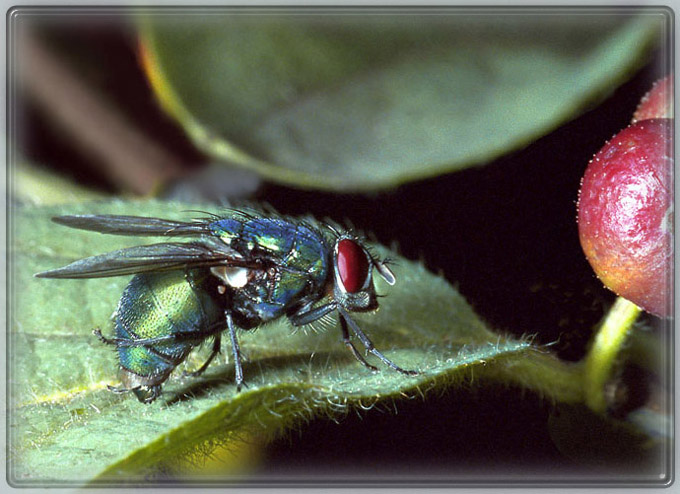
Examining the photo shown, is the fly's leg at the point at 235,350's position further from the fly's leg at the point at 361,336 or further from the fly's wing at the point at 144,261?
the fly's leg at the point at 361,336

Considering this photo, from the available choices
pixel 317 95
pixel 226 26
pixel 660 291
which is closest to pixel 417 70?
pixel 317 95

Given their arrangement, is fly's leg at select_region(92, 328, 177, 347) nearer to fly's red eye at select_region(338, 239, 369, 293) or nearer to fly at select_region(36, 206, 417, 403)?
fly at select_region(36, 206, 417, 403)

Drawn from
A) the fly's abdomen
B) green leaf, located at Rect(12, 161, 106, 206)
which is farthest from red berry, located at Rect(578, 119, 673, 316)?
green leaf, located at Rect(12, 161, 106, 206)

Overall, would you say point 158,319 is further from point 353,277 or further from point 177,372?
point 353,277

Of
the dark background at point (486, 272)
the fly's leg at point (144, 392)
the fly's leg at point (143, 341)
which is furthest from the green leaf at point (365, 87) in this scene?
the fly's leg at point (144, 392)

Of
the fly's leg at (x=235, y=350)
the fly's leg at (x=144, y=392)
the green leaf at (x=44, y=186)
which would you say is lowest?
the green leaf at (x=44, y=186)

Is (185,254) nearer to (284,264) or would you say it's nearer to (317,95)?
(284,264)
